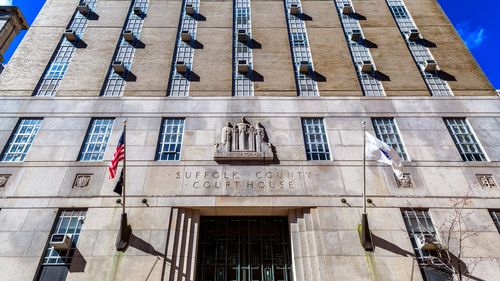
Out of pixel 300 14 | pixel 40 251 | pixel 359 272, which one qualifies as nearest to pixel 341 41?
pixel 300 14

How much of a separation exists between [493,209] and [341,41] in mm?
14223

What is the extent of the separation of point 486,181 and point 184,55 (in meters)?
19.7

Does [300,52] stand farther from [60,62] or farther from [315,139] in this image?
[60,62]

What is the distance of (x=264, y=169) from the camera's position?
17672 millimetres

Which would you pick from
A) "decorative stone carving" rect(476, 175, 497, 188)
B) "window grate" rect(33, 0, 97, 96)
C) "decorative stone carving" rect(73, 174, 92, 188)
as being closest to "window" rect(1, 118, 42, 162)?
"window grate" rect(33, 0, 97, 96)

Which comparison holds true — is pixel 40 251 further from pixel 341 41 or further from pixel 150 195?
pixel 341 41

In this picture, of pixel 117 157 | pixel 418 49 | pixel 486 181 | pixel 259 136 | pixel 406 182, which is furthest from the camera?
pixel 418 49

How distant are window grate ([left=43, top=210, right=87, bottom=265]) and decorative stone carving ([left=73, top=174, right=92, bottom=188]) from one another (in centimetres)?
134

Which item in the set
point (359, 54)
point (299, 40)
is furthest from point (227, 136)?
→ point (359, 54)

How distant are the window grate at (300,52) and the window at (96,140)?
11862mm

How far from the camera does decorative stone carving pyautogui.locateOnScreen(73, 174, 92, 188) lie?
55.6 feet

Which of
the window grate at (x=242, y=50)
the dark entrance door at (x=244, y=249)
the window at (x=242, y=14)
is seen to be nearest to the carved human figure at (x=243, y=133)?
the window grate at (x=242, y=50)

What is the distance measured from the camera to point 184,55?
2344cm

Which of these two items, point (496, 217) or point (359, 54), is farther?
point (359, 54)
